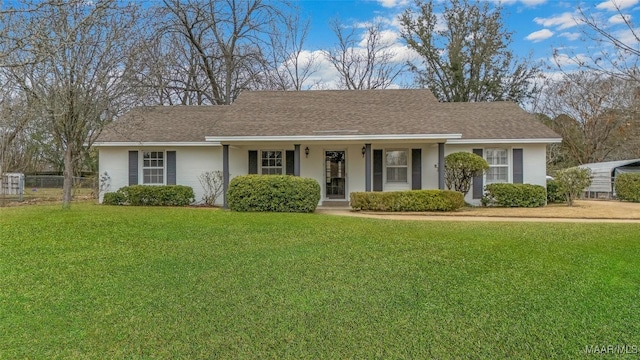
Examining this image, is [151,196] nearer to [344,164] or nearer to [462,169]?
[344,164]

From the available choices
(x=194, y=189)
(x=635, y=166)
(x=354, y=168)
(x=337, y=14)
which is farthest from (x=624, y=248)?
(x=337, y=14)

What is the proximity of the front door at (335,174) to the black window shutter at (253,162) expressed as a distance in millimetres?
2666

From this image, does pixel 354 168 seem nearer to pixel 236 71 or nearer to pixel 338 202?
pixel 338 202

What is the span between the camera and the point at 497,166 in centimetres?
1517

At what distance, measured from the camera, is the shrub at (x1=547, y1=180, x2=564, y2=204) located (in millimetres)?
15375

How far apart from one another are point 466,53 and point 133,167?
2423 cm

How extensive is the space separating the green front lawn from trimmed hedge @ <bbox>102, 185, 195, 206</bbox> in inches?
277

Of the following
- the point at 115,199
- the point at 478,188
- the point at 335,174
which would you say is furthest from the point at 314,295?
the point at 115,199

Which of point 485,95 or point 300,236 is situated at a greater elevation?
point 485,95

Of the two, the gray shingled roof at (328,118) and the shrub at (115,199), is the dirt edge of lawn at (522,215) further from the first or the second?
the shrub at (115,199)

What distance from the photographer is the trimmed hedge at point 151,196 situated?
14.6m

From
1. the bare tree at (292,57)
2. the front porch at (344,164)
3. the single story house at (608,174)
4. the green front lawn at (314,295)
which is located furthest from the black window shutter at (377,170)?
the bare tree at (292,57)

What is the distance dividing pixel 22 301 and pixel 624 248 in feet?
28.2

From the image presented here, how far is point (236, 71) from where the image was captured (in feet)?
85.7
